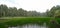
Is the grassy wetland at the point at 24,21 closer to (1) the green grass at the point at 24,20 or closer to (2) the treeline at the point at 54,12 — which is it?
(1) the green grass at the point at 24,20

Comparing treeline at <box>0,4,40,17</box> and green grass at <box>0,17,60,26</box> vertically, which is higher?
treeline at <box>0,4,40,17</box>

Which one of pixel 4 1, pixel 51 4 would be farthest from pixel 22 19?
pixel 51 4

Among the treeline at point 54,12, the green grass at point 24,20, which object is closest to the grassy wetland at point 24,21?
the green grass at point 24,20

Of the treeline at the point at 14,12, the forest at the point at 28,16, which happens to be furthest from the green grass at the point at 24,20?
the treeline at the point at 14,12

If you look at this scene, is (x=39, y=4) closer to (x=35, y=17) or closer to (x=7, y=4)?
(x=35, y=17)

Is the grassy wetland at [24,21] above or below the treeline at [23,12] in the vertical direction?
below

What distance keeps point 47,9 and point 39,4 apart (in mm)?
242

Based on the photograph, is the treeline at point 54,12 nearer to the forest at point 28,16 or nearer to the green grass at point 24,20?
the forest at point 28,16

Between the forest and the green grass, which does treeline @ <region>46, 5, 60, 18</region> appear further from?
the green grass

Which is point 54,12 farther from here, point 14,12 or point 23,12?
point 14,12

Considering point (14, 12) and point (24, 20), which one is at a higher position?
point (14, 12)

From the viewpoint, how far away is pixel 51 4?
10.2ft

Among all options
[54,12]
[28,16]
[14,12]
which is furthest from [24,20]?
[54,12]

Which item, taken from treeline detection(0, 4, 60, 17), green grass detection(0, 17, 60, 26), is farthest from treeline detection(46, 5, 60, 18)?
green grass detection(0, 17, 60, 26)
